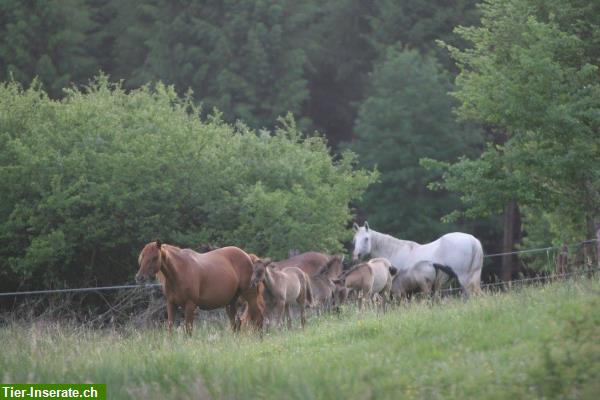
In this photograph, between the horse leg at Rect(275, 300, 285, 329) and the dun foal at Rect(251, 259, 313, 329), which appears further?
the horse leg at Rect(275, 300, 285, 329)

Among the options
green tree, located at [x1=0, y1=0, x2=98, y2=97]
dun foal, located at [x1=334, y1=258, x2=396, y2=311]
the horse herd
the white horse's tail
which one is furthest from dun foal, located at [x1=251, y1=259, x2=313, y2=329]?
green tree, located at [x1=0, y1=0, x2=98, y2=97]

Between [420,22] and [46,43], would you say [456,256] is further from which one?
[46,43]

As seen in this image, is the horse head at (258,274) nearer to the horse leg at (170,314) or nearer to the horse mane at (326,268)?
the horse leg at (170,314)

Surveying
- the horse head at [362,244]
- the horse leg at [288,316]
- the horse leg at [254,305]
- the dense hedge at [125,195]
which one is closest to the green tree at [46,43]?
the dense hedge at [125,195]

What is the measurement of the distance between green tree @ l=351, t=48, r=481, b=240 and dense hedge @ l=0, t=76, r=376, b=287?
1868cm

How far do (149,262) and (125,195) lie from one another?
42.4 feet

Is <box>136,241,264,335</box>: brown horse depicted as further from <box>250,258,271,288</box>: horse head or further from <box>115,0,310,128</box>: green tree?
<box>115,0,310,128</box>: green tree

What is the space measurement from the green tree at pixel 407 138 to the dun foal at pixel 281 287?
32.2 metres

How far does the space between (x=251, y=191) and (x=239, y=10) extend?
2812 cm

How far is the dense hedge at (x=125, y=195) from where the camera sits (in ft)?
96.3

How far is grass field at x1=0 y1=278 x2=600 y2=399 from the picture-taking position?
31.8ft

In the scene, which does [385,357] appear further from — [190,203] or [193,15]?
[193,15]

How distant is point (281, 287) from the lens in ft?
61.1

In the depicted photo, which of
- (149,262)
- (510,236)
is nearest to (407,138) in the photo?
(510,236)
